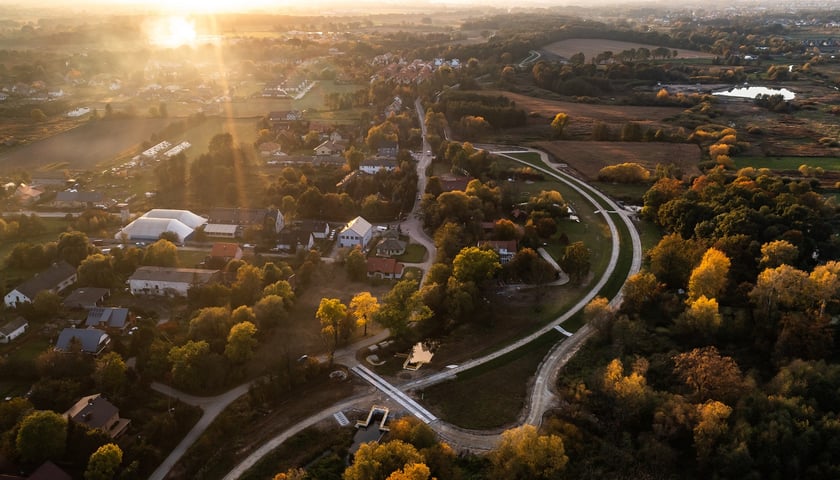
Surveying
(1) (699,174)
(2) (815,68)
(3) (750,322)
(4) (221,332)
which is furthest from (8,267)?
(2) (815,68)

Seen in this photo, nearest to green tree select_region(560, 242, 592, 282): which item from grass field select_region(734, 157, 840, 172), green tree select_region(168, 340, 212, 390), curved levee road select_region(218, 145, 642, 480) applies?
curved levee road select_region(218, 145, 642, 480)

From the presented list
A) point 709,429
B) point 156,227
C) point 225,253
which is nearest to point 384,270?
point 225,253

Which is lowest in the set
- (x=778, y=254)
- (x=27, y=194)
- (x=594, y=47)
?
(x=27, y=194)

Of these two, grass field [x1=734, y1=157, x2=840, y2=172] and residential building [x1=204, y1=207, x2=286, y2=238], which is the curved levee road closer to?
residential building [x1=204, y1=207, x2=286, y2=238]

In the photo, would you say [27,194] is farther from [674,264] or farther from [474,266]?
[674,264]

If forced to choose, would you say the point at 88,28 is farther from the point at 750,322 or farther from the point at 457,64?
the point at 750,322

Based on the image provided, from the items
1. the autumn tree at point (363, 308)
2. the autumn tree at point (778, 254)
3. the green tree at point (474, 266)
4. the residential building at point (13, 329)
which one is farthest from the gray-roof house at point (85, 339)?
the autumn tree at point (778, 254)

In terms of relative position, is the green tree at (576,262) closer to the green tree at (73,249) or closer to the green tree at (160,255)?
the green tree at (160,255)

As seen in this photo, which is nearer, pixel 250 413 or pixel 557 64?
pixel 250 413
